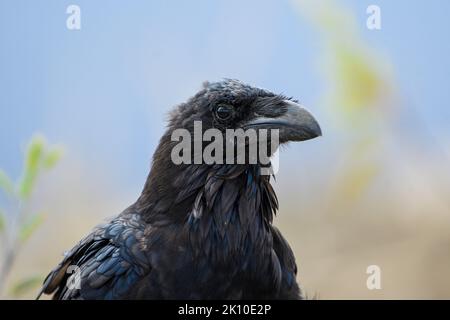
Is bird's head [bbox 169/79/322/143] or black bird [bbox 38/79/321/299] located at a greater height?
bird's head [bbox 169/79/322/143]

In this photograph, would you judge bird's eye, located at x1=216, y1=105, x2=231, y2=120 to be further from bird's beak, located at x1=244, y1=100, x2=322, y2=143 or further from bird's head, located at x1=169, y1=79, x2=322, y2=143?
bird's beak, located at x1=244, y1=100, x2=322, y2=143

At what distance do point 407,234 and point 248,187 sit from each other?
4.29m

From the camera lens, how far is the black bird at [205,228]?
17.0ft

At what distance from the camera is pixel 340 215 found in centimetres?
875

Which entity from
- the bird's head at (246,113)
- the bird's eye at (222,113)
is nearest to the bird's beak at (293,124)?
the bird's head at (246,113)

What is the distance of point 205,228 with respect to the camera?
5.27 metres

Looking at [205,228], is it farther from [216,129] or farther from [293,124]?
[293,124]

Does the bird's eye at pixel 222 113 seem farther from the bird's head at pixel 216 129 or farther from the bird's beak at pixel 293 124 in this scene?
the bird's beak at pixel 293 124

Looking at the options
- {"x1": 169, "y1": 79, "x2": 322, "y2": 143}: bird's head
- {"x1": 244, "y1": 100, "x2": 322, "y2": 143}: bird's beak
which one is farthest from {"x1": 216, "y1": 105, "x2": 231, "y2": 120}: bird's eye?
{"x1": 244, "y1": 100, "x2": 322, "y2": 143}: bird's beak

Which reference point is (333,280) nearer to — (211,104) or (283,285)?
(283,285)

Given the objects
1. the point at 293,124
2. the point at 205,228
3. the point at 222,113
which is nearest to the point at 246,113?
the point at 222,113

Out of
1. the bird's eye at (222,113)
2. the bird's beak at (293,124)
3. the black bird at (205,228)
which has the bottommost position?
the black bird at (205,228)

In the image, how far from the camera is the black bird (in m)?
5.18
